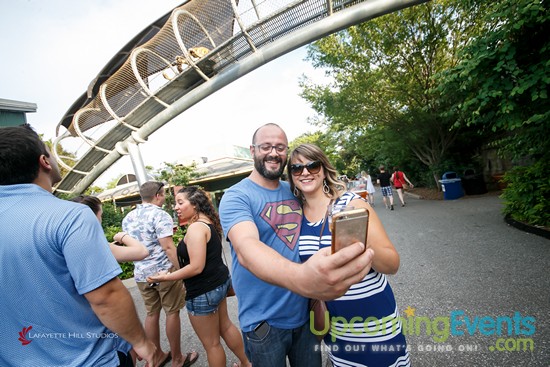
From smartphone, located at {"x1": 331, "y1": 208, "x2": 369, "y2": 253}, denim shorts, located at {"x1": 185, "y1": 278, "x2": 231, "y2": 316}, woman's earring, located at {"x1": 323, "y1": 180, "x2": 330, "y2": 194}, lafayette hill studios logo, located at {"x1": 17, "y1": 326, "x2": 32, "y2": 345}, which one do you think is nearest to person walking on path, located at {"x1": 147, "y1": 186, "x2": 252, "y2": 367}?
denim shorts, located at {"x1": 185, "y1": 278, "x2": 231, "y2": 316}

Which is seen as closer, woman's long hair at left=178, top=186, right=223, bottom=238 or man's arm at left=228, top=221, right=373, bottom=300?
man's arm at left=228, top=221, right=373, bottom=300

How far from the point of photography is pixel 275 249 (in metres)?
1.62

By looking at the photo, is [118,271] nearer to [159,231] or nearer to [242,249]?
[242,249]

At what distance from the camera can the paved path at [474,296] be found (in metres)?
2.51

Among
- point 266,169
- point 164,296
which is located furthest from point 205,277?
point 266,169

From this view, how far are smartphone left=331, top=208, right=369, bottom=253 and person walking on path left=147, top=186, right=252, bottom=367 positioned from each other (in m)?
1.90

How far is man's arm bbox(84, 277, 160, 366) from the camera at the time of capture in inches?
48.8

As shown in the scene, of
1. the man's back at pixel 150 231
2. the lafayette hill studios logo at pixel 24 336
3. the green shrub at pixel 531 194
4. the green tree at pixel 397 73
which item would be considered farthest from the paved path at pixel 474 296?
the green tree at pixel 397 73

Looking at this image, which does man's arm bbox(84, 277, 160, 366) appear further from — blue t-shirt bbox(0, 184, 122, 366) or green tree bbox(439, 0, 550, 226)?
green tree bbox(439, 0, 550, 226)

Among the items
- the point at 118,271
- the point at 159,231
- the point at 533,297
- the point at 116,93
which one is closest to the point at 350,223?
the point at 118,271

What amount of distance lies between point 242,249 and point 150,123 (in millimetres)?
11986

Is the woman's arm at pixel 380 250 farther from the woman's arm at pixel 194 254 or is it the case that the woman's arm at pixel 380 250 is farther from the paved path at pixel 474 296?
the paved path at pixel 474 296

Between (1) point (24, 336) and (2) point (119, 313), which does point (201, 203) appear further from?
(1) point (24, 336)

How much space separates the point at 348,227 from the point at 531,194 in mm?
7078
